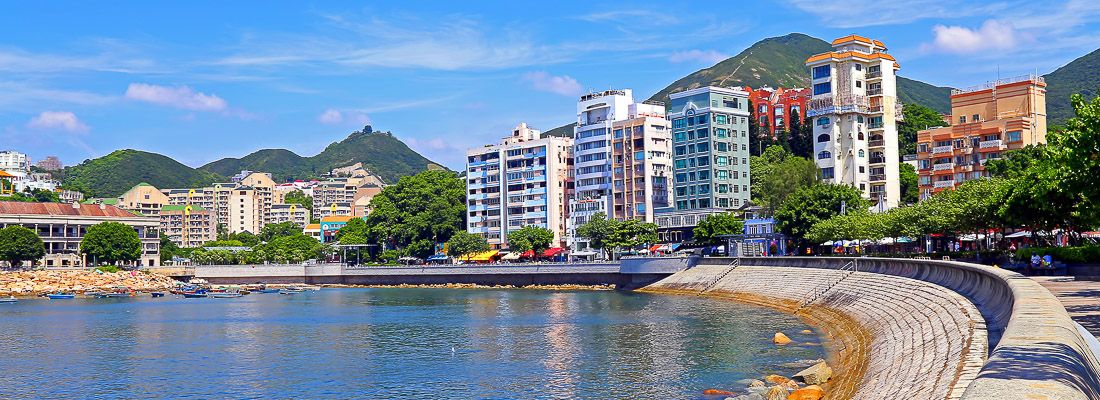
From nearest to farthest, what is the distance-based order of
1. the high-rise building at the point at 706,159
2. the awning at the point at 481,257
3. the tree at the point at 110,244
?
1. the high-rise building at the point at 706,159
2. the awning at the point at 481,257
3. the tree at the point at 110,244

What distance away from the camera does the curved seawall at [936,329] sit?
14641 millimetres

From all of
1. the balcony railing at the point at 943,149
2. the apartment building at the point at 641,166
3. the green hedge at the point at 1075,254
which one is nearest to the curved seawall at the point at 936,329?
the green hedge at the point at 1075,254

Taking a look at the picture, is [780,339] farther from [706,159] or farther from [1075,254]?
[706,159]

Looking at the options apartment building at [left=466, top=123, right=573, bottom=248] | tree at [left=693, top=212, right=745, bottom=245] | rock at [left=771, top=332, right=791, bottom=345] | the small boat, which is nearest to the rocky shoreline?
the small boat

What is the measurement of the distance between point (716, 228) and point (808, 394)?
88.2m

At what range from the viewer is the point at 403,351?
5512cm

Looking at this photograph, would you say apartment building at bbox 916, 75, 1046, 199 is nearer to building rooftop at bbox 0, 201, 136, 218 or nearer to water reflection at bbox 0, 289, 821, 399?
water reflection at bbox 0, 289, 821, 399

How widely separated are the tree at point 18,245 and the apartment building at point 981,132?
126m

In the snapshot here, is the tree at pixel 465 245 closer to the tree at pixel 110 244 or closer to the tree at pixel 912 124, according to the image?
the tree at pixel 110 244

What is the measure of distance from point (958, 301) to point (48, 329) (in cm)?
6247

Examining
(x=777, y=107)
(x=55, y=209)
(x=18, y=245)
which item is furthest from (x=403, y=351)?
(x=55, y=209)

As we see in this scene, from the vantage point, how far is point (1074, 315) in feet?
103

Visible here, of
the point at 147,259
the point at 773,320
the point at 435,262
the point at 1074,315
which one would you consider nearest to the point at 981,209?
the point at 773,320

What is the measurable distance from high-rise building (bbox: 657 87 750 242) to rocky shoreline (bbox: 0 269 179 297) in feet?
240
